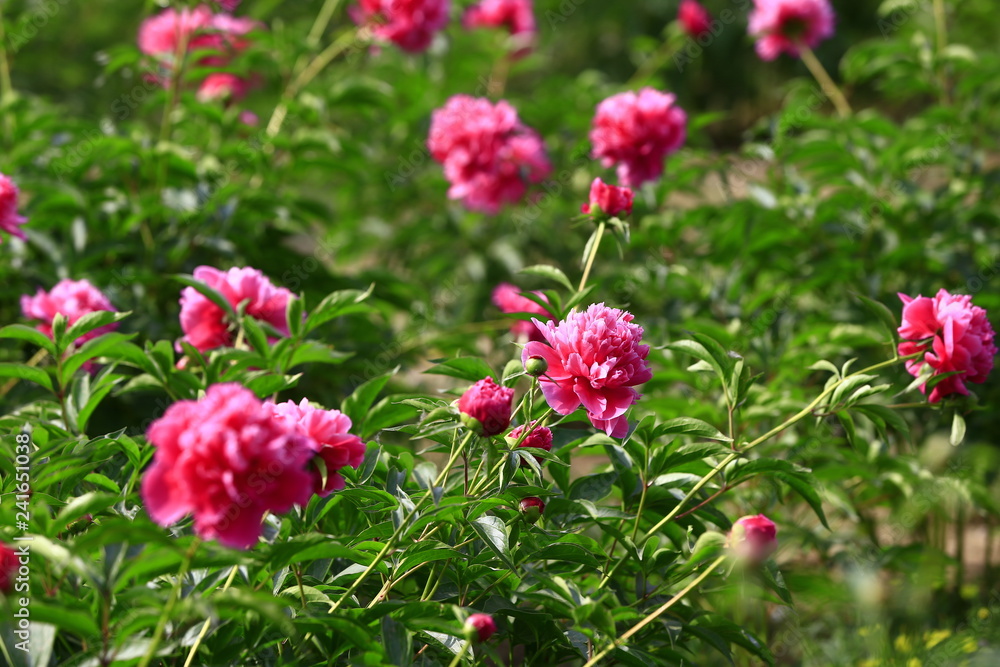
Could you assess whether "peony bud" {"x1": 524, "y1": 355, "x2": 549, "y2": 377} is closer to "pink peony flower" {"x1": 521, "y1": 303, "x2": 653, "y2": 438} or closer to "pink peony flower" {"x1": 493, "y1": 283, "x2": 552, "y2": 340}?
"pink peony flower" {"x1": 521, "y1": 303, "x2": 653, "y2": 438}

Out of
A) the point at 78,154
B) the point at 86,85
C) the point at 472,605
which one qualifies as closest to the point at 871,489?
the point at 472,605

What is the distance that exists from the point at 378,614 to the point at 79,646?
1.70ft

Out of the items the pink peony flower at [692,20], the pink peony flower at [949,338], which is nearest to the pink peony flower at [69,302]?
the pink peony flower at [949,338]

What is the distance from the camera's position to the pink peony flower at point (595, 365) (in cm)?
121

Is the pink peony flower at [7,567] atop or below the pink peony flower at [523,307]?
atop

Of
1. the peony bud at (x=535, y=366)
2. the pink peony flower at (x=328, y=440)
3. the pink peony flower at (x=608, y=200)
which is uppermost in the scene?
the pink peony flower at (x=608, y=200)

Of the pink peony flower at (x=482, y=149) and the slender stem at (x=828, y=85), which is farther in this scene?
the slender stem at (x=828, y=85)

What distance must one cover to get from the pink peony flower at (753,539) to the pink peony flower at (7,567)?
0.85m

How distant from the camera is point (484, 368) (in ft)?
4.84

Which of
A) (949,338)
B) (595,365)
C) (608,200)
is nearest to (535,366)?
(595,365)

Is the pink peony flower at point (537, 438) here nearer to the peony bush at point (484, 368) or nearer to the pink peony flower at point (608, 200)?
the peony bush at point (484, 368)

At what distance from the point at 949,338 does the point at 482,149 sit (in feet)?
4.49

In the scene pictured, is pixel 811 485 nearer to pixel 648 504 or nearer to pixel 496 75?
pixel 648 504

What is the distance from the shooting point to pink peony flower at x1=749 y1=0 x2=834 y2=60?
3.02m
